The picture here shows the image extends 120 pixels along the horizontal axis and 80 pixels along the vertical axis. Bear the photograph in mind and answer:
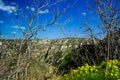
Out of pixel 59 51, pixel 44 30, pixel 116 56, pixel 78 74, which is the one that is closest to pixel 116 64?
pixel 78 74

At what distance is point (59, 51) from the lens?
1888 cm

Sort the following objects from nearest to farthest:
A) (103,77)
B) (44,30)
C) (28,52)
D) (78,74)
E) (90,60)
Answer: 1. (44,30)
2. (28,52)
3. (103,77)
4. (78,74)
5. (90,60)

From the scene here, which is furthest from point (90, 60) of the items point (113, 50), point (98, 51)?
point (113, 50)

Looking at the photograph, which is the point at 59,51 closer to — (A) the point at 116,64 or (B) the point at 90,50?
(B) the point at 90,50

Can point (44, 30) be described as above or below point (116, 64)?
above

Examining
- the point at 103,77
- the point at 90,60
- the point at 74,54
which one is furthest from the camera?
the point at 74,54

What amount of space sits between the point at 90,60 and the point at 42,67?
10.6 feet

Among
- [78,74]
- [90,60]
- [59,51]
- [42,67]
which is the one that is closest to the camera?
[78,74]

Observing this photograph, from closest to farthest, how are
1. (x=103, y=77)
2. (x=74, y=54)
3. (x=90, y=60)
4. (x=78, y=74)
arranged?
(x=103, y=77) → (x=78, y=74) → (x=90, y=60) → (x=74, y=54)

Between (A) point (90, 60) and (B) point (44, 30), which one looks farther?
(A) point (90, 60)

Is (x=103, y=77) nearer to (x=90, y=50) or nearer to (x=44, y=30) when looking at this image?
(x=44, y=30)

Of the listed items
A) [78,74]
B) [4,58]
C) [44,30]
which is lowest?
[78,74]

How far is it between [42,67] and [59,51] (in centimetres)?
502

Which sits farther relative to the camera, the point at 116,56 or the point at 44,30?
the point at 116,56
